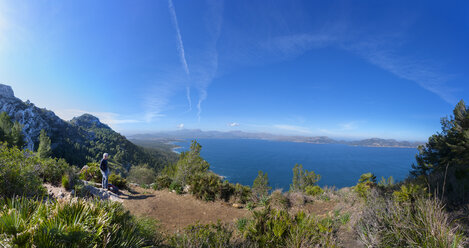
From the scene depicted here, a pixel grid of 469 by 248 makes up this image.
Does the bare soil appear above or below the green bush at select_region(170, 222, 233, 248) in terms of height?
below

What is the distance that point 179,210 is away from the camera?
239 inches

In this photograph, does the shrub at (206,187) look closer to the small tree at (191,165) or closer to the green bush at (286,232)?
the small tree at (191,165)

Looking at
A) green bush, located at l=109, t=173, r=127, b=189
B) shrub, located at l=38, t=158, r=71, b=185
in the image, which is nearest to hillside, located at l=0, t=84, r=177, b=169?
Result: green bush, located at l=109, t=173, r=127, b=189

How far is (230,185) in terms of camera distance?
7340mm

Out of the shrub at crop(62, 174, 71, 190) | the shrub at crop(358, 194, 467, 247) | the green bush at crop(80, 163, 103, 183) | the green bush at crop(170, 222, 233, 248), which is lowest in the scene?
the green bush at crop(80, 163, 103, 183)

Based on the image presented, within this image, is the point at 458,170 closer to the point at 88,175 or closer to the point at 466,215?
the point at 466,215

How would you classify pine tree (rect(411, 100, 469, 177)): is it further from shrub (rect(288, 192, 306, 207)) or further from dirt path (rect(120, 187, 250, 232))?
dirt path (rect(120, 187, 250, 232))

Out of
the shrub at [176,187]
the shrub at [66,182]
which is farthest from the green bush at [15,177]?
the shrub at [176,187]

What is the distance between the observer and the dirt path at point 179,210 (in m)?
5.31

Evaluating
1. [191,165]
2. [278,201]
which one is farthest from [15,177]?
[278,201]

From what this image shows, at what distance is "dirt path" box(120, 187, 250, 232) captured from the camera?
5.31m

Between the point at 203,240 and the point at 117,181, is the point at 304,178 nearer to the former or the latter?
the point at 117,181

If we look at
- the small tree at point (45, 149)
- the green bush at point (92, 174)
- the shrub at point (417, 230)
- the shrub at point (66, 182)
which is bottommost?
the small tree at point (45, 149)

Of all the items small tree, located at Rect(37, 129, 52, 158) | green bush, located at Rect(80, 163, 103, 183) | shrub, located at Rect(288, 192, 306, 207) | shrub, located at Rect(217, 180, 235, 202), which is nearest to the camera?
shrub, located at Rect(288, 192, 306, 207)
